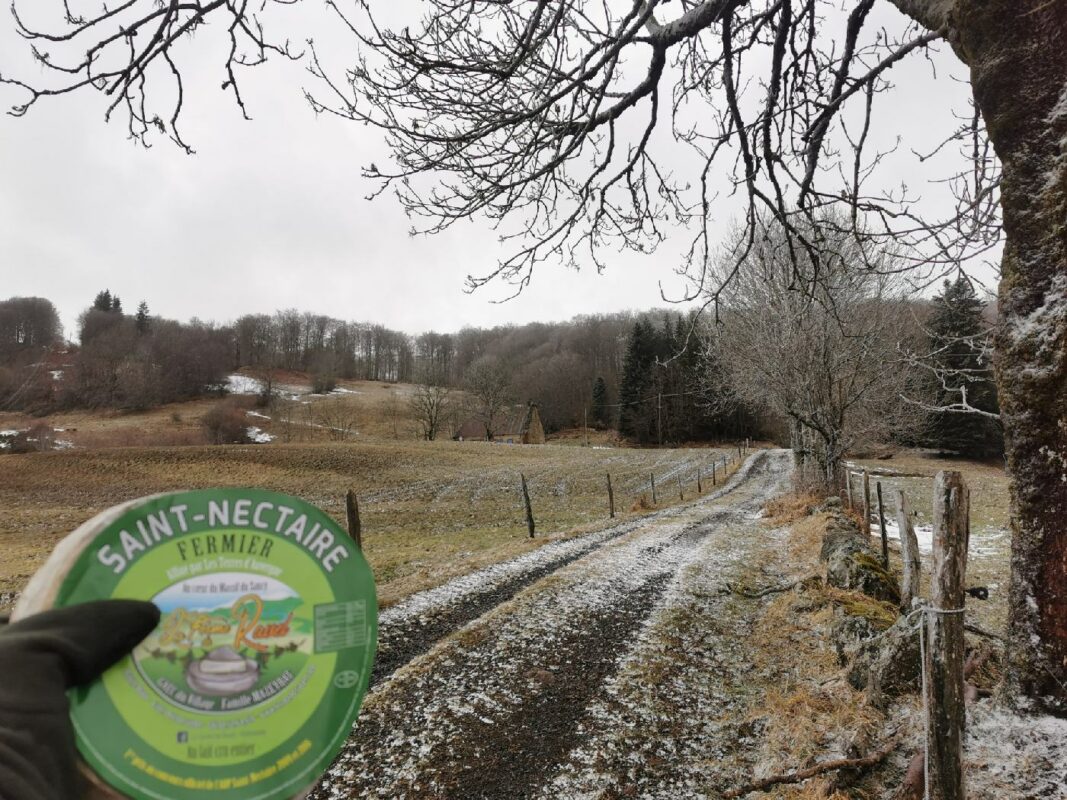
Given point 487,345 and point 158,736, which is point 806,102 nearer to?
point 158,736

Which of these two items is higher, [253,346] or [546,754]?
[253,346]

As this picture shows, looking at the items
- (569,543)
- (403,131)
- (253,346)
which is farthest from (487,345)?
(403,131)

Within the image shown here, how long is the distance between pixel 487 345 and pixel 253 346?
37.7 m

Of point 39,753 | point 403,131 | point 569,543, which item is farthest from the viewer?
point 569,543

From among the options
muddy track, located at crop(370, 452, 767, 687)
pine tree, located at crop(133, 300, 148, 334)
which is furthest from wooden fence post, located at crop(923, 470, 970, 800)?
pine tree, located at crop(133, 300, 148, 334)

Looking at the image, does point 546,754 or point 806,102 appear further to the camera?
point 806,102

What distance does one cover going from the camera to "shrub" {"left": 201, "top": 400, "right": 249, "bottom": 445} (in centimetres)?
4610

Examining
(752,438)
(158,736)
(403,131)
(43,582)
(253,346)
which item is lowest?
(752,438)

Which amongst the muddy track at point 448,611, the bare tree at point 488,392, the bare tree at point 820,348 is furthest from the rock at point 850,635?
the bare tree at point 488,392

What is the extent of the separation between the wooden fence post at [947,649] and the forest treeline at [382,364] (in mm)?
35615

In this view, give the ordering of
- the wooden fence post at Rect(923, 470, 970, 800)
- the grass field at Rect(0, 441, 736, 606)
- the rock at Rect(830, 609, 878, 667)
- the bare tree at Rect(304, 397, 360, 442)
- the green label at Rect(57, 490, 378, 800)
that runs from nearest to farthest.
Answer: the green label at Rect(57, 490, 378, 800), the wooden fence post at Rect(923, 470, 970, 800), the rock at Rect(830, 609, 878, 667), the grass field at Rect(0, 441, 736, 606), the bare tree at Rect(304, 397, 360, 442)

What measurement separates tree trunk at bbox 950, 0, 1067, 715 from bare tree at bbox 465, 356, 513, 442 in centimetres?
5698

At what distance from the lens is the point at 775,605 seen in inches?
259

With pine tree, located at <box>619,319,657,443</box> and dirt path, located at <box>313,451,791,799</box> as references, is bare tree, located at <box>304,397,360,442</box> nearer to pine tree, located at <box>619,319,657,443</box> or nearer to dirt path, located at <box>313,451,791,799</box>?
pine tree, located at <box>619,319,657,443</box>
